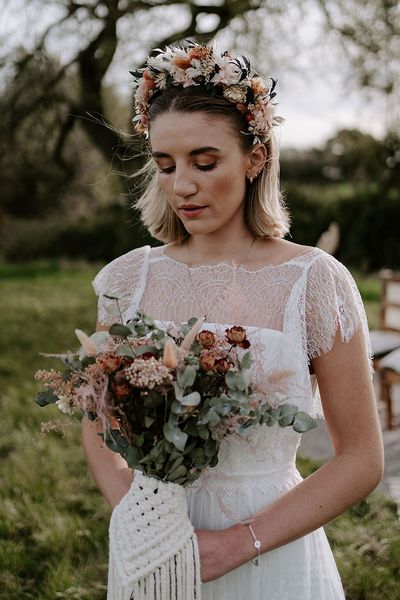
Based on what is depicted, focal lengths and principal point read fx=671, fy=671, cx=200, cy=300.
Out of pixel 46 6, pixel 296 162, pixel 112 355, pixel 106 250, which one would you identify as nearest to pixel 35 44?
pixel 46 6

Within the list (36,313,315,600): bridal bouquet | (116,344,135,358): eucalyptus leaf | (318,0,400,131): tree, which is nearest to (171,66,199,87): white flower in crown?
(36,313,315,600): bridal bouquet

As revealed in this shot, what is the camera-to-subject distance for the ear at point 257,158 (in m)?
2.01

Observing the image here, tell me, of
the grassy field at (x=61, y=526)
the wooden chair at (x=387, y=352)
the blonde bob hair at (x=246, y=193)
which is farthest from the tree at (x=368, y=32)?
the blonde bob hair at (x=246, y=193)

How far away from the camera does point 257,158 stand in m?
2.03

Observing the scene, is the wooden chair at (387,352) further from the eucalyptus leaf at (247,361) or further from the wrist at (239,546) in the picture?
the eucalyptus leaf at (247,361)

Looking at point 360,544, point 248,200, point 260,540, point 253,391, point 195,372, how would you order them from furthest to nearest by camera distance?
point 360,544
point 248,200
point 260,540
point 253,391
point 195,372

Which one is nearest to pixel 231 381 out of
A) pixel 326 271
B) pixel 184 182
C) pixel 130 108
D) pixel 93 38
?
pixel 326 271

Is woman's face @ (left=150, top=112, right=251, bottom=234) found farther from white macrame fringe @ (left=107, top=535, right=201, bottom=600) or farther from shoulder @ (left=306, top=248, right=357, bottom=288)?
white macrame fringe @ (left=107, top=535, right=201, bottom=600)

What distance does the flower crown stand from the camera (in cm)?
192

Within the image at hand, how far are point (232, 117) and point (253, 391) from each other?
2.70 ft

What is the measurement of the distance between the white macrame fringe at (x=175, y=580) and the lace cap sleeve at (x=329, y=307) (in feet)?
1.97

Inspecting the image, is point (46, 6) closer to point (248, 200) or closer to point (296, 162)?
point (248, 200)

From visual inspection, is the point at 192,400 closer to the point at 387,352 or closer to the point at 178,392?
the point at 178,392

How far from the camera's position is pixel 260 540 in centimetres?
164
